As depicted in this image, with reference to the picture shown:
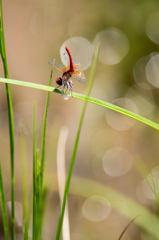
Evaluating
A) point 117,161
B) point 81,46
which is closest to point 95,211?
point 117,161

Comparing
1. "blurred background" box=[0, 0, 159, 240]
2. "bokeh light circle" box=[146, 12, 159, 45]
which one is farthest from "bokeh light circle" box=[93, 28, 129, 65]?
"bokeh light circle" box=[146, 12, 159, 45]

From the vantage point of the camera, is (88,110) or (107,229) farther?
(88,110)

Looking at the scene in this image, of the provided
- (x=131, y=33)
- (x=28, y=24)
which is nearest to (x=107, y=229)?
(x=131, y=33)

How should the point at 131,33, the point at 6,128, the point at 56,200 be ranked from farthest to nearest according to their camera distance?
1. the point at 131,33
2. the point at 6,128
3. the point at 56,200

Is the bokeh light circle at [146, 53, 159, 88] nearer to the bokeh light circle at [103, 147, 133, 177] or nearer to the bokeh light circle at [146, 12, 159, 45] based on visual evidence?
the bokeh light circle at [146, 12, 159, 45]

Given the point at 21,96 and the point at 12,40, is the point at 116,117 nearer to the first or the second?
the point at 21,96

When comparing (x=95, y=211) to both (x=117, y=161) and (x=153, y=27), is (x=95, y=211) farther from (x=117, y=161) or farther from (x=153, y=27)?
(x=153, y=27)

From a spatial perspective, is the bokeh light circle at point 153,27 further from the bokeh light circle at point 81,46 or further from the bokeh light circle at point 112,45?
the bokeh light circle at point 81,46
